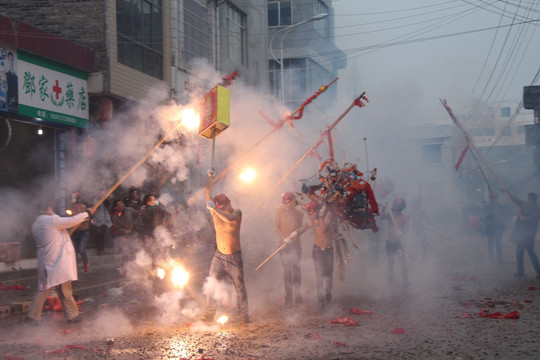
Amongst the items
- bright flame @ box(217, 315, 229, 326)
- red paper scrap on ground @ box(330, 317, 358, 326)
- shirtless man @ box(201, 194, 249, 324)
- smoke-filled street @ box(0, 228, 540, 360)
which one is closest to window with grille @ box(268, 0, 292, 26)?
smoke-filled street @ box(0, 228, 540, 360)

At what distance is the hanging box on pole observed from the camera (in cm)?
818

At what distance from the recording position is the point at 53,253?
754 cm

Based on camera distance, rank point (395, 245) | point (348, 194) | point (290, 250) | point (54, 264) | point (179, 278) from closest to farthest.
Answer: point (54, 264) → point (290, 250) → point (179, 278) → point (348, 194) → point (395, 245)

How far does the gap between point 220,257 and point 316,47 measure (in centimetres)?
2821

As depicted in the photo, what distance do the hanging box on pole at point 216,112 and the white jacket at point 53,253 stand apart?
2.25m

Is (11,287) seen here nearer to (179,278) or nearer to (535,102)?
(179,278)

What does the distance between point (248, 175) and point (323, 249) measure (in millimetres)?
7475

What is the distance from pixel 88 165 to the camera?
14.5 meters

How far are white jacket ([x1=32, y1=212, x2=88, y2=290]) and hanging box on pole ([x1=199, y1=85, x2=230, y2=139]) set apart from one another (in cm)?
225

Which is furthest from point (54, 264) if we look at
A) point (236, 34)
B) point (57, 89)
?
point (236, 34)

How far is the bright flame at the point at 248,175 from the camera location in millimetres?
15772

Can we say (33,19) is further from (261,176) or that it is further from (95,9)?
(261,176)

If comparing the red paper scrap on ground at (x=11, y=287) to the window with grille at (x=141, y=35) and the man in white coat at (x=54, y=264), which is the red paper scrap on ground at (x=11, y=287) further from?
the window with grille at (x=141, y=35)

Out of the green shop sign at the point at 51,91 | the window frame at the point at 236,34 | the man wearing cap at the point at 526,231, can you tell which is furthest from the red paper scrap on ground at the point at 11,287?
the window frame at the point at 236,34
